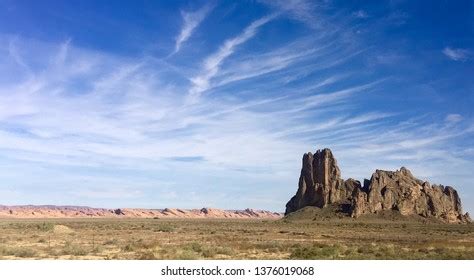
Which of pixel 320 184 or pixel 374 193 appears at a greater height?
pixel 320 184

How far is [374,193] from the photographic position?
158125 millimetres

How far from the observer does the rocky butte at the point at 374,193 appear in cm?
15450

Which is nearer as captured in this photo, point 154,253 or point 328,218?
point 154,253

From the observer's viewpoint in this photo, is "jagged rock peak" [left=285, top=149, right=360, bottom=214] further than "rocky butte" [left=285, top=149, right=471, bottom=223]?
Yes

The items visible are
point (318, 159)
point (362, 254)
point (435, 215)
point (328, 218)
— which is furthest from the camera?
point (318, 159)

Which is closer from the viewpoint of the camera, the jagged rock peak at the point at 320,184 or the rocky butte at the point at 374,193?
the rocky butte at the point at 374,193

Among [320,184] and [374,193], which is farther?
[320,184]

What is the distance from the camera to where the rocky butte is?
6083 inches

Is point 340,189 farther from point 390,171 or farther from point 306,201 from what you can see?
point 390,171

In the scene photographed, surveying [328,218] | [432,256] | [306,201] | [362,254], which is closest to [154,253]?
[362,254]
